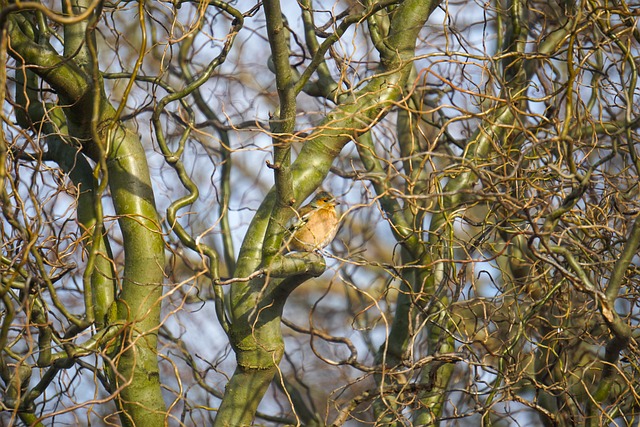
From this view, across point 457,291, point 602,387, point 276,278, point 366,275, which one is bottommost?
point 602,387

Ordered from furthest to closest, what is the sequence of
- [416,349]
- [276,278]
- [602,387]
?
[416,349], [276,278], [602,387]

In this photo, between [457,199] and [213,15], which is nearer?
[457,199]

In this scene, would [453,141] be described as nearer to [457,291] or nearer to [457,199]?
[457,199]

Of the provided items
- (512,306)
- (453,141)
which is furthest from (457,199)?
(512,306)

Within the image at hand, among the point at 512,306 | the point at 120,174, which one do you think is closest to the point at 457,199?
the point at 512,306

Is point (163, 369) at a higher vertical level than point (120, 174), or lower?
higher

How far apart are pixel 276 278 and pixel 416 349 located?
8.85 feet

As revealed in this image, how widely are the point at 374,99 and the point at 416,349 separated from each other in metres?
2.87

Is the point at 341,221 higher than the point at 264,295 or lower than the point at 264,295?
higher

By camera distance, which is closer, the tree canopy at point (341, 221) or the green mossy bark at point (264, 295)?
the tree canopy at point (341, 221)

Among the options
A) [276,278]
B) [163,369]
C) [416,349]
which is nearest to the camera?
[276,278]

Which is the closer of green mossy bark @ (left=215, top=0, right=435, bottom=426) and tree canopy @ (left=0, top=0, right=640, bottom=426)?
tree canopy @ (left=0, top=0, right=640, bottom=426)

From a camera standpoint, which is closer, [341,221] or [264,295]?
[264,295]

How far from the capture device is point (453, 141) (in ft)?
19.0
